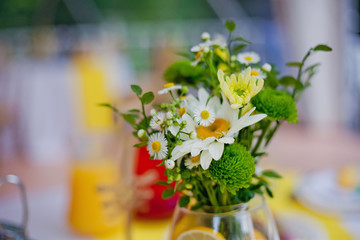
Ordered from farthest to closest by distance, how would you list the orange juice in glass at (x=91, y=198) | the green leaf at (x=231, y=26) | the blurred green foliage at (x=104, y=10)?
1. the blurred green foliage at (x=104, y=10)
2. the orange juice in glass at (x=91, y=198)
3. the green leaf at (x=231, y=26)

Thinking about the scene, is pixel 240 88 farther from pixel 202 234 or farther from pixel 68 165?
pixel 68 165

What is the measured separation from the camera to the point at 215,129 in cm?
43

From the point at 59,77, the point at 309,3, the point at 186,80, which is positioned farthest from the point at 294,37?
the point at 186,80

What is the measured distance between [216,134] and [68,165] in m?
1.08

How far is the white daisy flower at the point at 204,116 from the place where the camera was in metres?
0.41

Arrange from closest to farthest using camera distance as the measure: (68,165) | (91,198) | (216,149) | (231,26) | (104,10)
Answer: (216,149), (231,26), (91,198), (68,165), (104,10)

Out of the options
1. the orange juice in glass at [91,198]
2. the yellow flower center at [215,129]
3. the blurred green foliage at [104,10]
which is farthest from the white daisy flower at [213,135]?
the blurred green foliage at [104,10]

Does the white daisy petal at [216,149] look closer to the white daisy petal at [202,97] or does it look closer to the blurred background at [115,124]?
the white daisy petal at [202,97]

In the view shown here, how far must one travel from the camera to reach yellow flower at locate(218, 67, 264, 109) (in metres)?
0.41

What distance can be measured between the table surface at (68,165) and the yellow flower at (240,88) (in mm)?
495

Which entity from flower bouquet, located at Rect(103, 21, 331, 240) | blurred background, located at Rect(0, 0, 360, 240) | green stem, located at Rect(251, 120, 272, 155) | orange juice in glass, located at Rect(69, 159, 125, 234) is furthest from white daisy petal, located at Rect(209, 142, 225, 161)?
orange juice in glass, located at Rect(69, 159, 125, 234)

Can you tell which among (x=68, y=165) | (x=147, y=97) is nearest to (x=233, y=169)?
(x=147, y=97)

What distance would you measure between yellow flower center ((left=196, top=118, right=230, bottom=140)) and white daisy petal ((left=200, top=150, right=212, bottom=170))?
0.8 inches

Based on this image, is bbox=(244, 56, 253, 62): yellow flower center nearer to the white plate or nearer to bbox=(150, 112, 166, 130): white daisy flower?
bbox=(150, 112, 166, 130): white daisy flower
